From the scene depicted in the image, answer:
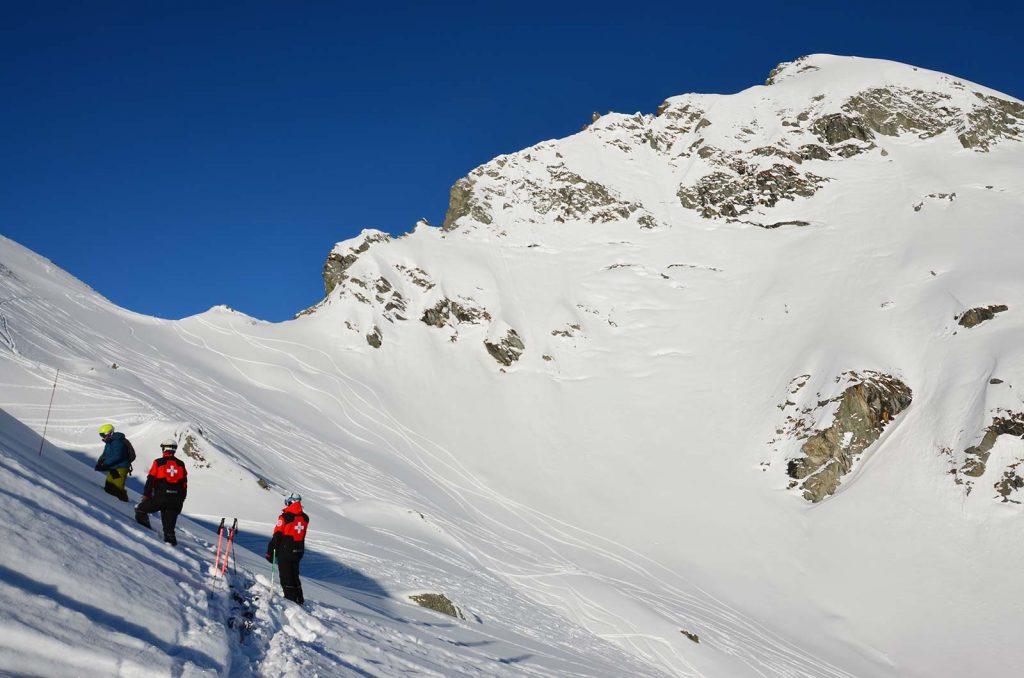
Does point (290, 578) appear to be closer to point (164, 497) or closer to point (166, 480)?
point (164, 497)

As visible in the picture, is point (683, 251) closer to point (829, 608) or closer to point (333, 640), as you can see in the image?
point (829, 608)

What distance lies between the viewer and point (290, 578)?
908cm

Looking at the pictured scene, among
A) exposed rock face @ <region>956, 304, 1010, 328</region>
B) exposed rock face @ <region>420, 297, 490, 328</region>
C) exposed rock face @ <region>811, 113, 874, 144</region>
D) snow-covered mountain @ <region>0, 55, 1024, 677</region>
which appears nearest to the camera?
snow-covered mountain @ <region>0, 55, 1024, 677</region>

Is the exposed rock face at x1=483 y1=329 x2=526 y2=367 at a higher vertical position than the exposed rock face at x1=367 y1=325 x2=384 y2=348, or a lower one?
higher

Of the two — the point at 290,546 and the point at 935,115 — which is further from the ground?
the point at 935,115

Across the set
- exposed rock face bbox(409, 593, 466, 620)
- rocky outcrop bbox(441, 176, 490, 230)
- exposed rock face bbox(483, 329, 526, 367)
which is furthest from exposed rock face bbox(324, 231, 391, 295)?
exposed rock face bbox(409, 593, 466, 620)

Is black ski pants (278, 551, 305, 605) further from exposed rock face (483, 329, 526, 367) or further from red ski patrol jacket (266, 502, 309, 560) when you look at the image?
exposed rock face (483, 329, 526, 367)

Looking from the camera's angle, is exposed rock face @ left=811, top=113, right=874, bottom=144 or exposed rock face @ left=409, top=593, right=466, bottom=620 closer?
exposed rock face @ left=409, top=593, right=466, bottom=620

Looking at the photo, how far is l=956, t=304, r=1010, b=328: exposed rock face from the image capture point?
4452cm

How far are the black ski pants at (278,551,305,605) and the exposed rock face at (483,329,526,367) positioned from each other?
48.2m

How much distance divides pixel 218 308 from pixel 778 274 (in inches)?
2080

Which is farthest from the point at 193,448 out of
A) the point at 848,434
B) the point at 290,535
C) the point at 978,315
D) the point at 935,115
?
the point at 935,115

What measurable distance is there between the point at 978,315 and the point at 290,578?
5111cm

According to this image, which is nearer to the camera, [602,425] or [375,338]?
[602,425]
